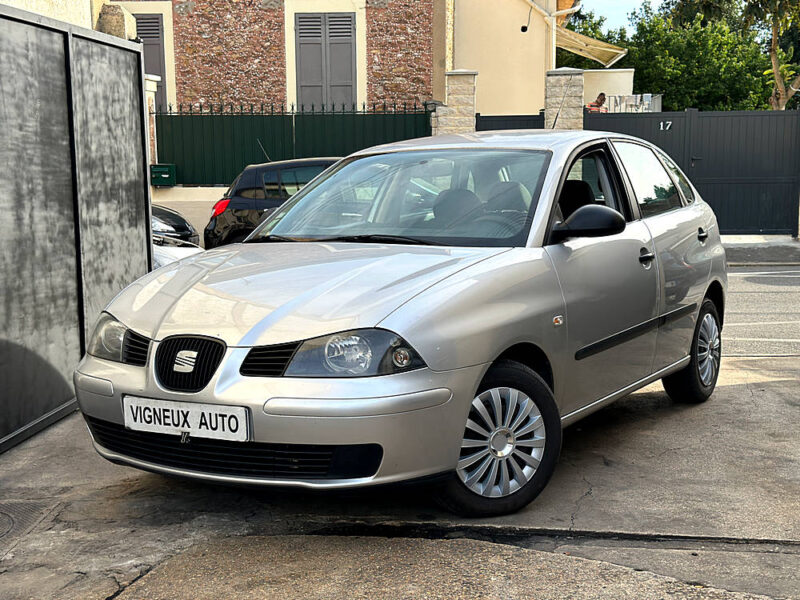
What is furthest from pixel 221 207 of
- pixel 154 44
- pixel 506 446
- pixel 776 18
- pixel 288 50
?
pixel 776 18

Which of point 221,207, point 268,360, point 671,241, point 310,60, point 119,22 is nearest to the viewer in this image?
point 268,360

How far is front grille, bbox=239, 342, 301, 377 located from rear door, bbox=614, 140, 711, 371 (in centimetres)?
249

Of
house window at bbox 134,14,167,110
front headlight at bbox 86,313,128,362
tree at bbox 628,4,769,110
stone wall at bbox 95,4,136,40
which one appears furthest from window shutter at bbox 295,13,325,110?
tree at bbox 628,4,769,110

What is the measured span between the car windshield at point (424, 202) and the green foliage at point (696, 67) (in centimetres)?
4623

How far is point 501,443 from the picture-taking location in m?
4.10

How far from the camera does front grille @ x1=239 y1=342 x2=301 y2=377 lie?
3.68m

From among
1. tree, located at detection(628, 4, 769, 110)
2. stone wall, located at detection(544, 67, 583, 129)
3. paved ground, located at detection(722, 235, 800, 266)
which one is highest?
tree, located at detection(628, 4, 769, 110)

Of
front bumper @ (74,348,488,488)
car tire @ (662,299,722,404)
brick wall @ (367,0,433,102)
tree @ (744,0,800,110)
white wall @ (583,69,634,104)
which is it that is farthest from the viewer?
white wall @ (583,69,634,104)

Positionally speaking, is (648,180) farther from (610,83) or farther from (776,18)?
(610,83)

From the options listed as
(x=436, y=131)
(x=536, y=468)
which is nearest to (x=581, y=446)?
(x=536, y=468)

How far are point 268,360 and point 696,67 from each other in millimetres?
51473

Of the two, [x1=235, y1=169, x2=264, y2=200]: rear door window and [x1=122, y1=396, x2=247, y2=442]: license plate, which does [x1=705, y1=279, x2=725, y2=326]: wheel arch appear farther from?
[x1=235, y1=169, x2=264, y2=200]: rear door window

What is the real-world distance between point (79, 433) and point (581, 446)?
284 cm

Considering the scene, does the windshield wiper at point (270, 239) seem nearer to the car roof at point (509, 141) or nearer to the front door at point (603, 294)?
the car roof at point (509, 141)
